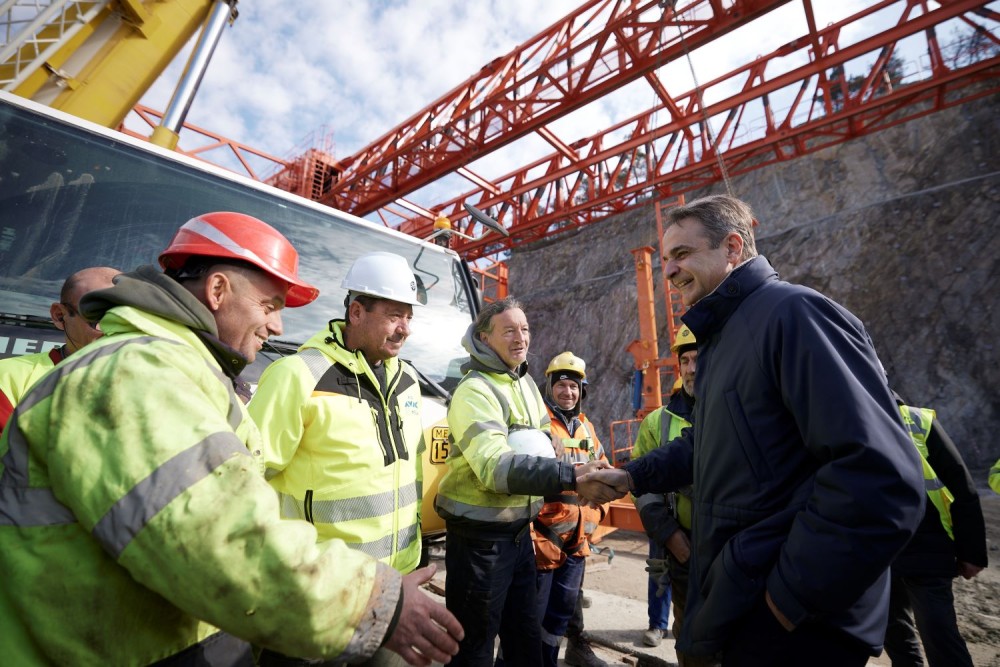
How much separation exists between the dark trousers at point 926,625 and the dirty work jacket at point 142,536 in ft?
10.1

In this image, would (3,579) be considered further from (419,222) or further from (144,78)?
(419,222)

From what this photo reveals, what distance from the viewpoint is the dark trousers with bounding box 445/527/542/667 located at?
206 centimetres

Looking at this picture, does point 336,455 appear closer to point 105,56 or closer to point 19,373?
point 19,373

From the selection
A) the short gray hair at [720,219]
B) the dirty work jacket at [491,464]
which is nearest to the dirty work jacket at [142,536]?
the dirty work jacket at [491,464]

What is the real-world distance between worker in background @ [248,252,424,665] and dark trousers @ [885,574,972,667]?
2.68 meters

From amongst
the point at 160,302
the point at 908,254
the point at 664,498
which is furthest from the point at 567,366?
the point at 908,254

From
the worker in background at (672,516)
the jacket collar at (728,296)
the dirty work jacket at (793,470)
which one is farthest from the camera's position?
the worker in background at (672,516)

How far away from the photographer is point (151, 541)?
2.39ft

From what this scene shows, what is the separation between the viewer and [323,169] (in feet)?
40.4

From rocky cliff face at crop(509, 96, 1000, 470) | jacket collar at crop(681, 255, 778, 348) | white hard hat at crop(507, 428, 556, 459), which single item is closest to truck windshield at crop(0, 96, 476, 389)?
white hard hat at crop(507, 428, 556, 459)

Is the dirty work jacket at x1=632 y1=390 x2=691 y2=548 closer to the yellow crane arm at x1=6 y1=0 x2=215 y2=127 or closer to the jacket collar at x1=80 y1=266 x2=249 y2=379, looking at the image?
the jacket collar at x1=80 y1=266 x2=249 y2=379

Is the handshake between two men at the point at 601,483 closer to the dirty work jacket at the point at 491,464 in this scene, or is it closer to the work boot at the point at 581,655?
the dirty work jacket at the point at 491,464

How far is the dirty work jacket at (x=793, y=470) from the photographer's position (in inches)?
42.6

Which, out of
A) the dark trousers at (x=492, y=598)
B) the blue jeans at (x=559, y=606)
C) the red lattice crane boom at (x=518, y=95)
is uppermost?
the red lattice crane boom at (x=518, y=95)
